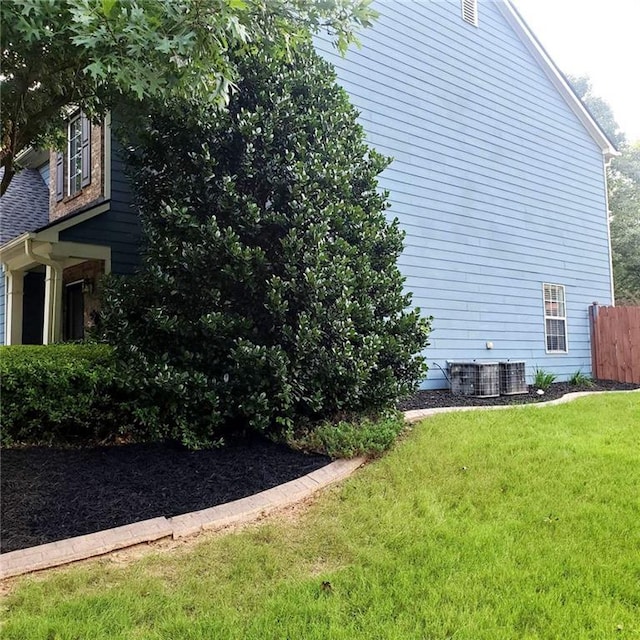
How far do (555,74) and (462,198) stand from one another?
14.9ft

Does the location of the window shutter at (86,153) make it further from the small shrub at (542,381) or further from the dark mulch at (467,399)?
the small shrub at (542,381)

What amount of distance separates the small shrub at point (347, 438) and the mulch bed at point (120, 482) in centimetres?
11

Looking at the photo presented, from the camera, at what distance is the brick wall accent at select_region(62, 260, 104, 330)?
8.32 metres

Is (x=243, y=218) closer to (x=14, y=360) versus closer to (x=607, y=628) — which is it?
(x=14, y=360)

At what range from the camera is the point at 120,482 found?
3.96 meters

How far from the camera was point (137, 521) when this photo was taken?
3.41 m

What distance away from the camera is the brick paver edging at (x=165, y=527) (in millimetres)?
2898

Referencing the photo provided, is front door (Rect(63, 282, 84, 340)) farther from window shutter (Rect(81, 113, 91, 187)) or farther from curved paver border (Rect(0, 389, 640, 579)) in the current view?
curved paver border (Rect(0, 389, 640, 579))

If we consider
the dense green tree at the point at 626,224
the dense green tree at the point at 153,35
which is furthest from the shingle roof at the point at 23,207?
the dense green tree at the point at 626,224

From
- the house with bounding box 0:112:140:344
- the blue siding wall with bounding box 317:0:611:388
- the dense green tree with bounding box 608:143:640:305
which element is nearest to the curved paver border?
the house with bounding box 0:112:140:344

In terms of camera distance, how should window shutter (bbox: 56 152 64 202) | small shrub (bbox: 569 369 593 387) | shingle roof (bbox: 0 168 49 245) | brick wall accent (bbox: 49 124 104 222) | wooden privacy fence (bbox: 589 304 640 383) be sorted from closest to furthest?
brick wall accent (bbox: 49 124 104 222), window shutter (bbox: 56 152 64 202), shingle roof (bbox: 0 168 49 245), small shrub (bbox: 569 369 593 387), wooden privacy fence (bbox: 589 304 640 383)

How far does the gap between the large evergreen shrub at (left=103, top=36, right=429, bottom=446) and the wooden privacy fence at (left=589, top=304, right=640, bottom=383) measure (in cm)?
826

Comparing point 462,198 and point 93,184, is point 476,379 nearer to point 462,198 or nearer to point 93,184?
point 462,198

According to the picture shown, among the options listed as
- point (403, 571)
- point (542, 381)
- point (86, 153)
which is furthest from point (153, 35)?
point (542, 381)
